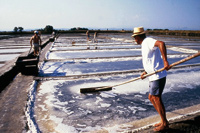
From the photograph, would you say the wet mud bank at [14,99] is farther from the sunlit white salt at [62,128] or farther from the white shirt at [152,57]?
the white shirt at [152,57]

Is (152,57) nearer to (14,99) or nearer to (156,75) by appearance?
(156,75)

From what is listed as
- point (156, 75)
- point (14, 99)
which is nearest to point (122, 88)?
point (156, 75)

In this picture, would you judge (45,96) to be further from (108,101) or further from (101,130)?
(101,130)

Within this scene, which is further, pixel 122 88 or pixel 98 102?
pixel 122 88

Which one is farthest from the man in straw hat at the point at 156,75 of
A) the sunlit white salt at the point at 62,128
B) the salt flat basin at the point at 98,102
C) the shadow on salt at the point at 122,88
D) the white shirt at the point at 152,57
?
the shadow on salt at the point at 122,88

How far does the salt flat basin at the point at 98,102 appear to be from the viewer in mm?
2688

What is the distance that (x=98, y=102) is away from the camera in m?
3.49

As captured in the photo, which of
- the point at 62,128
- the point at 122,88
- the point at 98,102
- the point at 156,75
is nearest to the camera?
the point at 156,75

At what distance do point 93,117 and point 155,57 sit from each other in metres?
1.53

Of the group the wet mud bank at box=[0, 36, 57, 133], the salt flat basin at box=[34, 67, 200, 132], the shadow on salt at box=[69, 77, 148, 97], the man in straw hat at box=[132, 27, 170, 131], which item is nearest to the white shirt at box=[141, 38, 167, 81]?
the man in straw hat at box=[132, 27, 170, 131]

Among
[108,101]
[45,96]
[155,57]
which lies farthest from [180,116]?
[45,96]

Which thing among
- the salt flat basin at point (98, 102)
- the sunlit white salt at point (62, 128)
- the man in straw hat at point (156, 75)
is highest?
the man in straw hat at point (156, 75)

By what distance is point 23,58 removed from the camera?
19.1ft

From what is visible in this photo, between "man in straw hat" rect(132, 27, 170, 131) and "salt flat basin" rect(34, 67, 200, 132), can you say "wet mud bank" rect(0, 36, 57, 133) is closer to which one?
"salt flat basin" rect(34, 67, 200, 132)
